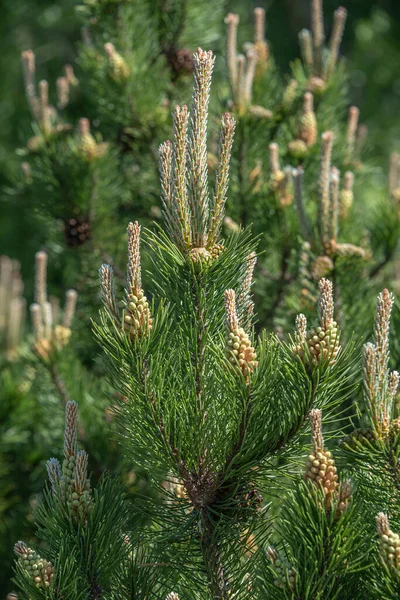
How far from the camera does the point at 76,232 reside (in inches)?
83.0

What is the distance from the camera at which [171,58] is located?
2285 millimetres

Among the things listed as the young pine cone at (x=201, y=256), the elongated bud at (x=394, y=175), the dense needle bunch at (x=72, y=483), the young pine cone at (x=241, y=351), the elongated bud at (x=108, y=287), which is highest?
the elongated bud at (x=394, y=175)

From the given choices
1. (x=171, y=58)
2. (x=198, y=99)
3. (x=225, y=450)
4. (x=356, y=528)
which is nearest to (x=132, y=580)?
(x=225, y=450)

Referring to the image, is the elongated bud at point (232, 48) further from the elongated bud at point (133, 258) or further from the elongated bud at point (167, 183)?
the elongated bud at point (133, 258)

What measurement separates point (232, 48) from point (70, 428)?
3.70 ft

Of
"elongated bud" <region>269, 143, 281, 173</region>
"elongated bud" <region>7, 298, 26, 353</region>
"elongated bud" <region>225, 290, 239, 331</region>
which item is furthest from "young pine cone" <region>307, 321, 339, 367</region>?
"elongated bud" <region>7, 298, 26, 353</region>

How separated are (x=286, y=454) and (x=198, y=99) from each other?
1.69 ft

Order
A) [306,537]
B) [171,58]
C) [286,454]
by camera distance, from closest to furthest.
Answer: [306,537] < [286,454] < [171,58]

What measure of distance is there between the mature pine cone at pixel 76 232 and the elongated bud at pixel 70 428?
985 millimetres

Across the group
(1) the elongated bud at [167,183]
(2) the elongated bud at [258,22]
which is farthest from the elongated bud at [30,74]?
(1) the elongated bud at [167,183]

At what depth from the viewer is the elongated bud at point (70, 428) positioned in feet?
3.83

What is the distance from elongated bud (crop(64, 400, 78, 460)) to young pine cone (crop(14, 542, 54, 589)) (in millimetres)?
141

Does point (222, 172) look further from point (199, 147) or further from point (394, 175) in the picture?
point (394, 175)

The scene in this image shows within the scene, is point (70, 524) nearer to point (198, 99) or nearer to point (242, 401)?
point (242, 401)
